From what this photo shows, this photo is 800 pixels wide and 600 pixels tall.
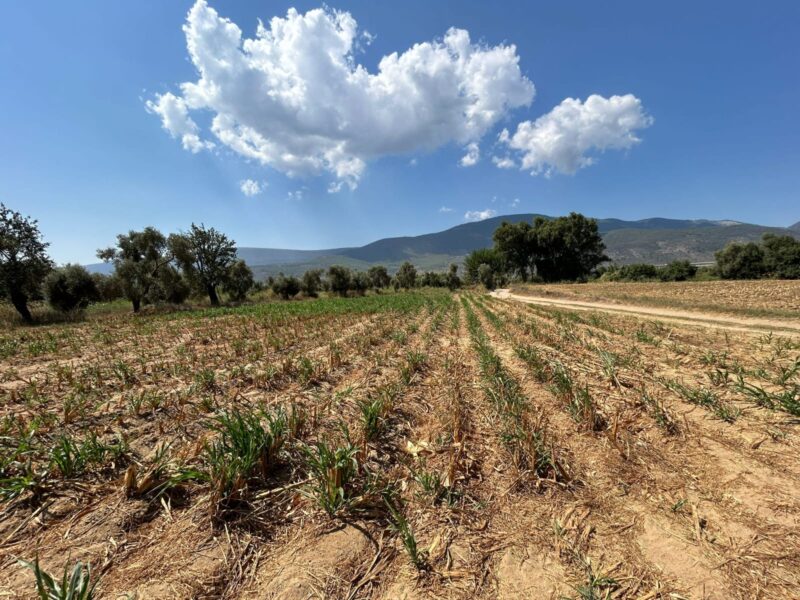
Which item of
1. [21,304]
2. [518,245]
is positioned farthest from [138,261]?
[518,245]

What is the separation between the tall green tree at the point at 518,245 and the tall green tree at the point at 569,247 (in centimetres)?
197

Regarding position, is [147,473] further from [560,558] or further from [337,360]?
[337,360]

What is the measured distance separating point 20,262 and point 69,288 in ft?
31.3

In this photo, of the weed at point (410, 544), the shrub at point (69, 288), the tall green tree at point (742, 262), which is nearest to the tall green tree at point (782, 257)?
the tall green tree at point (742, 262)

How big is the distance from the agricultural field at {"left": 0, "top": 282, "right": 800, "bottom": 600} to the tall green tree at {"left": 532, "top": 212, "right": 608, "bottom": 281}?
272 ft

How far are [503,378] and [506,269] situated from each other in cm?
9397

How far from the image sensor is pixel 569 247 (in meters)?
79.1

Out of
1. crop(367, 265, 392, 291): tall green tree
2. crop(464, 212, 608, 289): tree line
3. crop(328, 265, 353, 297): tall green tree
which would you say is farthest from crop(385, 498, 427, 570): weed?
crop(367, 265, 392, 291): tall green tree

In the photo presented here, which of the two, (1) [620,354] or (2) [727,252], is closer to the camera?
(1) [620,354]

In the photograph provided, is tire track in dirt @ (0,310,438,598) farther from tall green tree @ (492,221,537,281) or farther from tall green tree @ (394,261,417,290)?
tall green tree @ (394,261,417,290)

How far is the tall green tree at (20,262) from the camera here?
79.8ft

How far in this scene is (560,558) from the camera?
2584 mm

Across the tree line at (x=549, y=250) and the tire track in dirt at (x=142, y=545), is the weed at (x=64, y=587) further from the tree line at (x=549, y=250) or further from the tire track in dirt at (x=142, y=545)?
the tree line at (x=549, y=250)

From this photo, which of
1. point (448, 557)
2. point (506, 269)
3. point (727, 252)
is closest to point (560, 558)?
point (448, 557)
